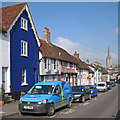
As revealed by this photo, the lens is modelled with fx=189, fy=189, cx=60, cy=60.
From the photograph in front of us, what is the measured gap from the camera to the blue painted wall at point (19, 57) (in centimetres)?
1716

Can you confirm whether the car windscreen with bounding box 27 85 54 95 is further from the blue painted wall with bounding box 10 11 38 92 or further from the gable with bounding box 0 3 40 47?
the gable with bounding box 0 3 40 47

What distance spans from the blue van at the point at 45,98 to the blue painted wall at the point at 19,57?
588 centimetres

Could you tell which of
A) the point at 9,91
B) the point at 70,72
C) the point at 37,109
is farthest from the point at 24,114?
the point at 70,72

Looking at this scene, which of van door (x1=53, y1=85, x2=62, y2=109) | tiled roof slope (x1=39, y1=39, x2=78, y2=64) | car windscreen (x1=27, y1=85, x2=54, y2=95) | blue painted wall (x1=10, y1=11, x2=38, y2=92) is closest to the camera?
van door (x1=53, y1=85, x2=62, y2=109)

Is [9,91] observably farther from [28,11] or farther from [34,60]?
[28,11]

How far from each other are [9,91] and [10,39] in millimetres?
4596

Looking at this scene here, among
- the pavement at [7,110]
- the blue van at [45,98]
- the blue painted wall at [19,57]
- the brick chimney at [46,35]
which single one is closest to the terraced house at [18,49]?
the blue painted wall at [19,57]

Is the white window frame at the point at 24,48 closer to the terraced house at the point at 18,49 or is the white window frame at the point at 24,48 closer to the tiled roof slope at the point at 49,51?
the terraced house at the point at 18,49

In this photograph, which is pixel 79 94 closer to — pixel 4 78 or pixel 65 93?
pixel 65 93

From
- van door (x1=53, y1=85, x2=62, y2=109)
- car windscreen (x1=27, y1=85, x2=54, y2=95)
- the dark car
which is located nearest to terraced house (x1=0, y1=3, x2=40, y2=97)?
car windscreen (x1=27, y1=85, x2=54, y2=95)

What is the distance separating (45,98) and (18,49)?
8.84 metres

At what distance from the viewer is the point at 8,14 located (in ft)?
60.3

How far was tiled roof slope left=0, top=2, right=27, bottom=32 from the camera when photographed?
55.0 ft

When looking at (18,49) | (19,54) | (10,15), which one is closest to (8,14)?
(10,15)
